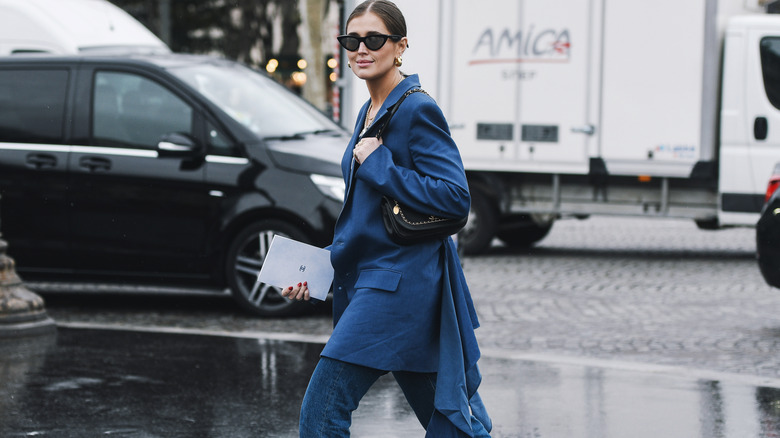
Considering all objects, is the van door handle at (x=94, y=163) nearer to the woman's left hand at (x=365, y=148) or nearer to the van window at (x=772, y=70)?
the woman's left hand at (x=365, y=148)

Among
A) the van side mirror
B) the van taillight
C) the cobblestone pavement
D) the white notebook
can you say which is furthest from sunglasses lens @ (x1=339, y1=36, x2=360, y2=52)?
the van taillight

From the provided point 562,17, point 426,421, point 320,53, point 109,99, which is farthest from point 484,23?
point 320,53

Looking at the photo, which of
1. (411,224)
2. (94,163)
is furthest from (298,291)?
(94,163)

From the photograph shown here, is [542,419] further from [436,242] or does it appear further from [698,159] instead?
[698,159]

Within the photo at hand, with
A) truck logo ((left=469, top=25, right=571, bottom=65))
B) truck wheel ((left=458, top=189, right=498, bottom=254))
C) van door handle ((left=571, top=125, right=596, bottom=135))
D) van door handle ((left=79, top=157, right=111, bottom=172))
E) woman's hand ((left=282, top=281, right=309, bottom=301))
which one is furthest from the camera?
truck wheel ((left=458, top=189, right=498, bottom=254))

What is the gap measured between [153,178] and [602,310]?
347cm

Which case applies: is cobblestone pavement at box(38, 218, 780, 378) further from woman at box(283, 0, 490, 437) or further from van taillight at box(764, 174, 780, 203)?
woman at box(283, 0, 490, 437)

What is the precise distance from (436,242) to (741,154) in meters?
9.27

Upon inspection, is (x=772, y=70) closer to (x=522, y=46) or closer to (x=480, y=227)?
(x=522, y=46)

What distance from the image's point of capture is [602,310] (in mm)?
9727

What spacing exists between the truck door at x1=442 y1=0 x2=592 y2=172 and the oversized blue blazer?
9.45 meters

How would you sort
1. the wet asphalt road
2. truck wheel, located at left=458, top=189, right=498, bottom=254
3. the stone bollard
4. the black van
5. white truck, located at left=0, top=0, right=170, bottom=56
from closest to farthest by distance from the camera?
the wet asphalt road, the stone bollard, the black van, white truck, located at left=0, top=0, right=170, bottom=56, truck wheel, located at left=458, top=189, right=498, bottom=254

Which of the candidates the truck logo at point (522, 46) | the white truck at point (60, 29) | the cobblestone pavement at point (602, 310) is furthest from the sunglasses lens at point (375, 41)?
the truck logo at point (522, 46)

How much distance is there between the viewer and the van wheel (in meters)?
8.92
